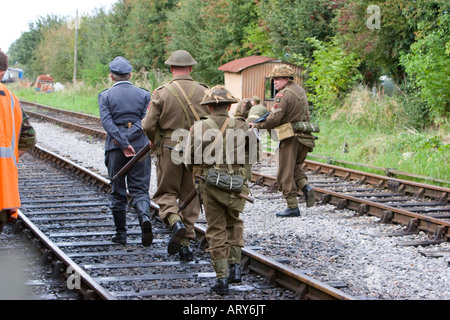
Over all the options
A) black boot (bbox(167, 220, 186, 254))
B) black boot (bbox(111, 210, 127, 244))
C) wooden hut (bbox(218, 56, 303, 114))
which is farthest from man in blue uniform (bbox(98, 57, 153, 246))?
wooden hut (bbox(218, 56, 303, 114))

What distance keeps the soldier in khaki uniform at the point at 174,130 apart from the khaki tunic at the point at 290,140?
7.20 ft

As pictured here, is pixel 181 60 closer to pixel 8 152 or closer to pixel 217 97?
pixel 217 97

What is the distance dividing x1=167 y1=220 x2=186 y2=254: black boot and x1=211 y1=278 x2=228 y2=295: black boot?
98cm

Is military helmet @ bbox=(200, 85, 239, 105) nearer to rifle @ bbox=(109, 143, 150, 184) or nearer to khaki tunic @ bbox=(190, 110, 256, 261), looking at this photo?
khaki tunic @ bbox=(190, 110, 256, 261)

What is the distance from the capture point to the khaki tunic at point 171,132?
6637 mm

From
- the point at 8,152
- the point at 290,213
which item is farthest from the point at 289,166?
the point at 8,152

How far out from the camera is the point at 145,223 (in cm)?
696

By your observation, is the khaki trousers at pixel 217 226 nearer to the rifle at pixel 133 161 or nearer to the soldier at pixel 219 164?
the soldier at pixel 219 164

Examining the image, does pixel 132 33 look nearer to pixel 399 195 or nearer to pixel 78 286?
pixel 399 195

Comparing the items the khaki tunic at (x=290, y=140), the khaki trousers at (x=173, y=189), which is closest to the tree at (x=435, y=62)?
the khaki tunic at (x=290, y=140)

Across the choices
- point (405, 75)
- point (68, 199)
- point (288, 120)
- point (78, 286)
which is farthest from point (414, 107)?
point (78, 286)

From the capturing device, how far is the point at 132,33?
4125 cm

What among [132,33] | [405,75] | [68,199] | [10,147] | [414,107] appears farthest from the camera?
[132,33]
